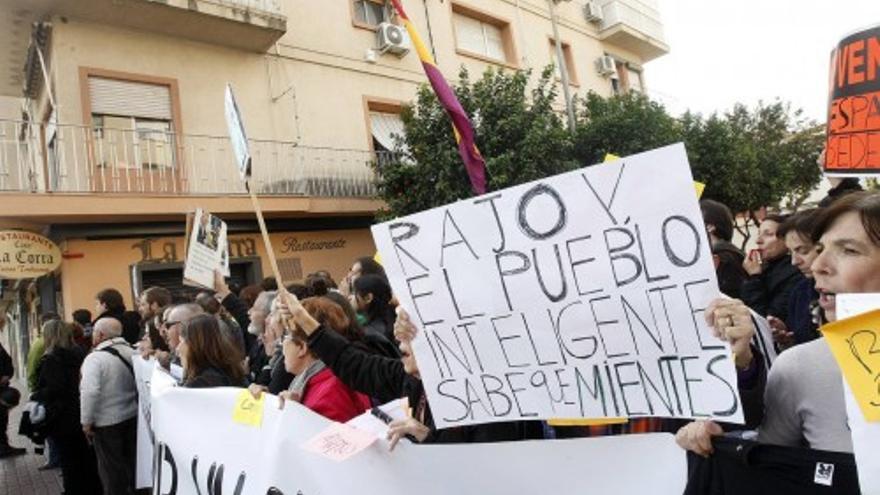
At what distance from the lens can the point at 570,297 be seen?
1.92 meters

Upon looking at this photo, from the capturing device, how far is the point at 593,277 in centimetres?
188

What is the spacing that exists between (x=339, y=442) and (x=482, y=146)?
33.6 feet

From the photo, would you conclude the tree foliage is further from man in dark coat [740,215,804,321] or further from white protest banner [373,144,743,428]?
white protest banner [373,144,743,428]

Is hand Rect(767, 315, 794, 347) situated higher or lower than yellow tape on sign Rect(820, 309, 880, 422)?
lower

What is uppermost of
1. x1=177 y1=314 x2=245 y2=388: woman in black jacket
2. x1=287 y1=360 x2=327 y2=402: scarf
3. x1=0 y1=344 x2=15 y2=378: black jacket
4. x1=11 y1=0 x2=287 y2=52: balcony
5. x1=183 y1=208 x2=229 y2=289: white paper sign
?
x1=11 y1=0 x2=287 y2=52: balcony

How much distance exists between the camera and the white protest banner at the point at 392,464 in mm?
1909

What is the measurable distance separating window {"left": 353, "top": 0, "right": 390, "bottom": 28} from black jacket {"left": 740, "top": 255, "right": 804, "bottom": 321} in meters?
11.7

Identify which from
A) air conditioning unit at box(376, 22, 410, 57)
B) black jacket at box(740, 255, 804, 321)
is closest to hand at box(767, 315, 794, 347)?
black jacket at box(740, 255, 804, 321)

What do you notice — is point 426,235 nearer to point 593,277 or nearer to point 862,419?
point 593,277

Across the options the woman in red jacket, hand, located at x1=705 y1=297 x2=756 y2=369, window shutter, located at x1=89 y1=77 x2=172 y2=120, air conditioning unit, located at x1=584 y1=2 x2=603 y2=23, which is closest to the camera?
hand, located at x1=705 y1=297 x2=756 y2=369

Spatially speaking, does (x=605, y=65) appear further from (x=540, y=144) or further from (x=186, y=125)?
(x=186, y=125)

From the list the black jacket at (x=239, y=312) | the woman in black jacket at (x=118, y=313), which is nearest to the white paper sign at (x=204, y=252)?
the black jacket at (x=239, y=312)

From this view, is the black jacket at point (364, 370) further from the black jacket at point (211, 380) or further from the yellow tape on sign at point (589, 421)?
the black jacket at point (211, 380)

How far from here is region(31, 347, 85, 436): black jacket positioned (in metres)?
5.72
